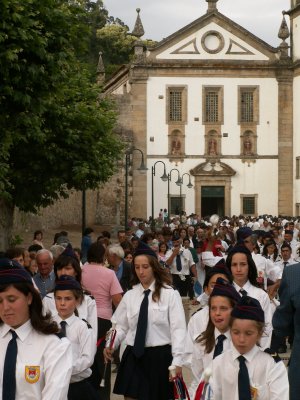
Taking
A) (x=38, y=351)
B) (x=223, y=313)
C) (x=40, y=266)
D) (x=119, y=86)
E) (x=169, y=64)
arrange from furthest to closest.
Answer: (x=119, y=86) → (x=169, y=64) → (x=40, y=266) → (x=223, y=313) → (x=38, y=351)

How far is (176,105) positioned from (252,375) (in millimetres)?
60615

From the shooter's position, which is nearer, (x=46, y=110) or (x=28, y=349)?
(x=28, y=349)

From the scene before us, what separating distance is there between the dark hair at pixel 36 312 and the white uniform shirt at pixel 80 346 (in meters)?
1.80

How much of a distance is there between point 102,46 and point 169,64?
38938 millimetres

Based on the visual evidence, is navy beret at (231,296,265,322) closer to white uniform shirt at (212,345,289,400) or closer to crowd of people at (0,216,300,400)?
crowd of people at (0,216,300,400)

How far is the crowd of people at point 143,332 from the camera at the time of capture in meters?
5.77

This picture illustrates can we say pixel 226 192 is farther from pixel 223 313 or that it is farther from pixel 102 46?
pixel 223 313

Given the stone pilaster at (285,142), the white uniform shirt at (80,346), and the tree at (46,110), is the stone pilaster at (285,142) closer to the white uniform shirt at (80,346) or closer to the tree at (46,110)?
the tree at (46,110)

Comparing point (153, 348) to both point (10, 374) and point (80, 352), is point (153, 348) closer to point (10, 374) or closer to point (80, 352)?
point (80, 352)

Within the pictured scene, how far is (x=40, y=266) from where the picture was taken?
11805 millimetres

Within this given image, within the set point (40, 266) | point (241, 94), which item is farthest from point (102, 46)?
point (40, 266)

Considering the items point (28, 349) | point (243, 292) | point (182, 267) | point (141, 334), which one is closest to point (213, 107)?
point (182, 267)

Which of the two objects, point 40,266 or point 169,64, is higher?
point 169,64

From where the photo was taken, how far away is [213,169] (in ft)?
218
